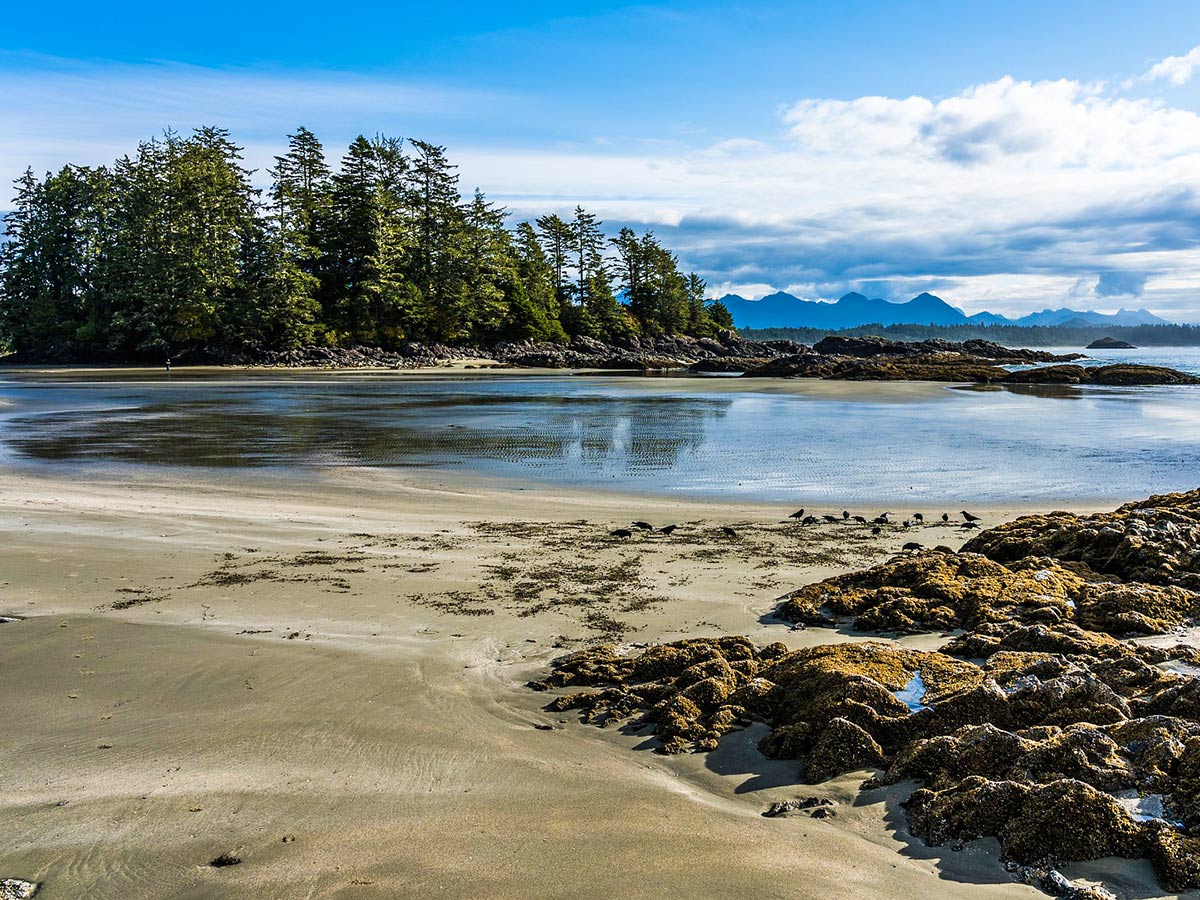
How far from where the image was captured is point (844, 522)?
9.66 metres

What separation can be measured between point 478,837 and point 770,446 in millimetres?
15119

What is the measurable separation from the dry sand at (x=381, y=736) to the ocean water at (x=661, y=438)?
5277 millimetres

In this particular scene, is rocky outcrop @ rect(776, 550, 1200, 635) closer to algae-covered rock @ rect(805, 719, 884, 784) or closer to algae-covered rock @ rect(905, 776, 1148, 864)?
algae-covered rock @ rect(805, 719, 884, 784)

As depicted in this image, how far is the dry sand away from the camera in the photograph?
2.94 m

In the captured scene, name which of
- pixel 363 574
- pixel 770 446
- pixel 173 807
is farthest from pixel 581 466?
pixel 173 807

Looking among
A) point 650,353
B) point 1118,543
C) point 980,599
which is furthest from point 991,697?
point 650,353

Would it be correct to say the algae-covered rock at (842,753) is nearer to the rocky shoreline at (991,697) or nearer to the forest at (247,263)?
the rocky shoreline at (991,697)

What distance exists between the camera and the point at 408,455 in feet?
50.6

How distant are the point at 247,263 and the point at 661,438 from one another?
1903 inches

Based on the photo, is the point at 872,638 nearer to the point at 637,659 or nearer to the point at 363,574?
the point at 637,659

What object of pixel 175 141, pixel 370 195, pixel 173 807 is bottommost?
pixel 173 807

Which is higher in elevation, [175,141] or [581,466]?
[175,141]

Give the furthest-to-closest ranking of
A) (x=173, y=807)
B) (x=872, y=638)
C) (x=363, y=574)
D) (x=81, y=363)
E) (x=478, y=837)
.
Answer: (x=81, y=363) → (x=363, y=574) → (x=872, y=638) → (x=173, y=807) → (x=478, y=837)

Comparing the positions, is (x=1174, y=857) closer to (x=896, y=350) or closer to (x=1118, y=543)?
(x=1118, y=543)
